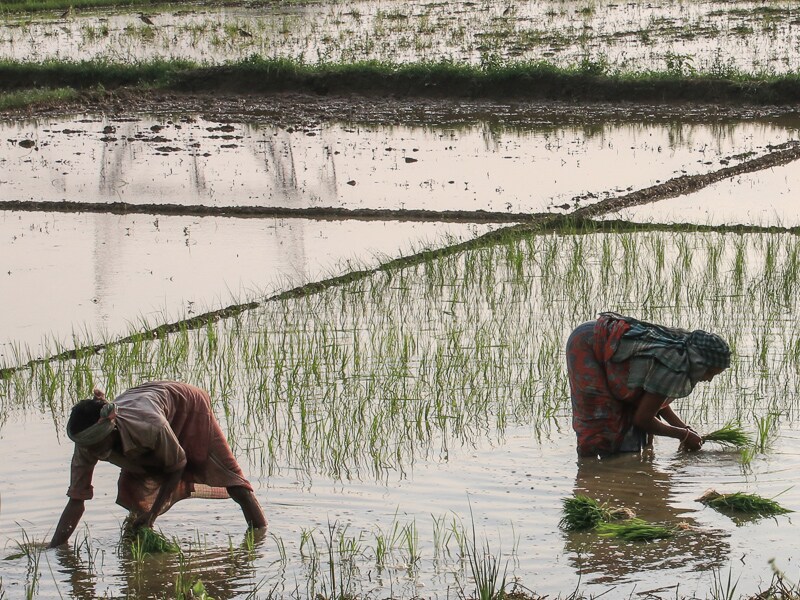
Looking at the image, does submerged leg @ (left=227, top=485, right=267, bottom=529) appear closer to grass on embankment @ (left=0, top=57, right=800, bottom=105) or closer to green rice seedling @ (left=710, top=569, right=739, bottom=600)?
green rice seedling @ (left=710, top=569, right=739, bottom=600)

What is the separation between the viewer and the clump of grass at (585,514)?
379 centimetres

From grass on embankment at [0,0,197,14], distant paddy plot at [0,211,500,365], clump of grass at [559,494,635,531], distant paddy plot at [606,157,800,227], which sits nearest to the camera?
clump of grass at [559,494,635,531]

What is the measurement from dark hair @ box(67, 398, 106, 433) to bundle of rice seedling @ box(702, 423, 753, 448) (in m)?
A: 2.42

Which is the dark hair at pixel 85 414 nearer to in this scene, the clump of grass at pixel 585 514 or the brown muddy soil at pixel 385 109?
the clump of grass at pixel 585 514

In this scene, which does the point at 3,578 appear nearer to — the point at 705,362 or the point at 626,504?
the point at 626,504

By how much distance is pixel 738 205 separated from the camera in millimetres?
8555

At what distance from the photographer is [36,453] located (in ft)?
15.3

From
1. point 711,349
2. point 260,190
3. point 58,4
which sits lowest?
point 260,190

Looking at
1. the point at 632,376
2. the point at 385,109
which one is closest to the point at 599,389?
the point at 632,376

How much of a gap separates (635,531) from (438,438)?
1234 mm

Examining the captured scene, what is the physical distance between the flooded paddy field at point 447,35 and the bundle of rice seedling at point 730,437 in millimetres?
9057

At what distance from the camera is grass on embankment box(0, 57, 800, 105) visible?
1283cm

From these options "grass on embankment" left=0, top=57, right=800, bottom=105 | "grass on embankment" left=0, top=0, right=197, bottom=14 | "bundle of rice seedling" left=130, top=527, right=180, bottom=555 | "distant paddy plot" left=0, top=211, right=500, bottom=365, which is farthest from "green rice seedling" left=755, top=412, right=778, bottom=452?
"grass on embankment" left=0, top=0, right=197, bottom=14

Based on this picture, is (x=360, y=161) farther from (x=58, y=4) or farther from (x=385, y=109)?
(x=58, y=4)
